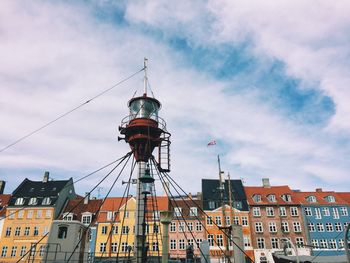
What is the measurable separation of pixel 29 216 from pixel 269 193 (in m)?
41.2

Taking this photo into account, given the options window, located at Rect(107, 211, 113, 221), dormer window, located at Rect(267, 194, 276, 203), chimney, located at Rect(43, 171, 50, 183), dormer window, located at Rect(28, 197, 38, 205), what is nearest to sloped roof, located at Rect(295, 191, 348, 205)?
dormer window, located at Rect(267, 194, 276, 203)

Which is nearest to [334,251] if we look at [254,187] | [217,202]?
[254,187]

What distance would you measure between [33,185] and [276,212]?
43.4m

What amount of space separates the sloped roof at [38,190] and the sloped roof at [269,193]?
32766mm

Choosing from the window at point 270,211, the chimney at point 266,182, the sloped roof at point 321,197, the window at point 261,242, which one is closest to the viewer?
the window at point 261,242

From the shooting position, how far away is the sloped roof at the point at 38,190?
5075 centimetres

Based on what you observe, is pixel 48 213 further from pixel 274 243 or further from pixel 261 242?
pixel 274 243

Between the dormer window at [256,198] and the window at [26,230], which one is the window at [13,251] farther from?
the dormer window at [256,198]

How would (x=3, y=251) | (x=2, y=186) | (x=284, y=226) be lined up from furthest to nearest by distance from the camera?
1. (x=2, y=186)
2. (x=284, y=226)
3. (x=3, y=251)

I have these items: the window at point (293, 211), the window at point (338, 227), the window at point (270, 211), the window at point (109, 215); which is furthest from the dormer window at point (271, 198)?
the window at point (109, 215)

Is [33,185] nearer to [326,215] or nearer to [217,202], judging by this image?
[217,202]

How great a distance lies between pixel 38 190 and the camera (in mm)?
52281

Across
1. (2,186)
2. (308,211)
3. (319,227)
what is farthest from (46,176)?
(319,227)

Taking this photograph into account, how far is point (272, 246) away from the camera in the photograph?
46.1 metres
